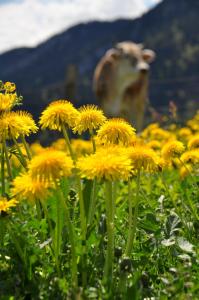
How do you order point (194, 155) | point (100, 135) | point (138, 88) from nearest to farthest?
point (100, 135) < point (194, 155) < point (138, 88)

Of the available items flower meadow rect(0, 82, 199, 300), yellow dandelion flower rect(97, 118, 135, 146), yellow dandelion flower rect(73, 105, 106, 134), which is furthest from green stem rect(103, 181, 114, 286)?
yellow dandelion flower rect(73, 105, 106, 134)

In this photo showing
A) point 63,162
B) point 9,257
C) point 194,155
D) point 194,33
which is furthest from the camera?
point 194,33

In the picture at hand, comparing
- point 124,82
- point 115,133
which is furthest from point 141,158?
point 124,82

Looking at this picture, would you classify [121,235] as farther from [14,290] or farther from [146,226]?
[14,290]

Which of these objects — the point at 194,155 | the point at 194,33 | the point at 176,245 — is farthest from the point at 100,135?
the point at 194,33

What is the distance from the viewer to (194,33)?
152 metres

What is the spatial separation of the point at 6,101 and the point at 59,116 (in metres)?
0.31

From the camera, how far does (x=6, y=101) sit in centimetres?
269

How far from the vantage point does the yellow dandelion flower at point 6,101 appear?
2.66 m

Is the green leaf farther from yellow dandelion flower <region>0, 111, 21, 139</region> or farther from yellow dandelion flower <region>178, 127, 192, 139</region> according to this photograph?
yellow dandelion flower <region>178, 127, 192, 139</region>

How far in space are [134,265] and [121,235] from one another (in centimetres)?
49

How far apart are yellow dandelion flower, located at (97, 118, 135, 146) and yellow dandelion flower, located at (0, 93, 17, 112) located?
0.46 metres

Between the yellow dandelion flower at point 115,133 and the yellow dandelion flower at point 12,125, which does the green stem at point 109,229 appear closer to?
the yellow dandelion flower at point 115,133

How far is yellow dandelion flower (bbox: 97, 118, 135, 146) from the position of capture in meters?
2.58
